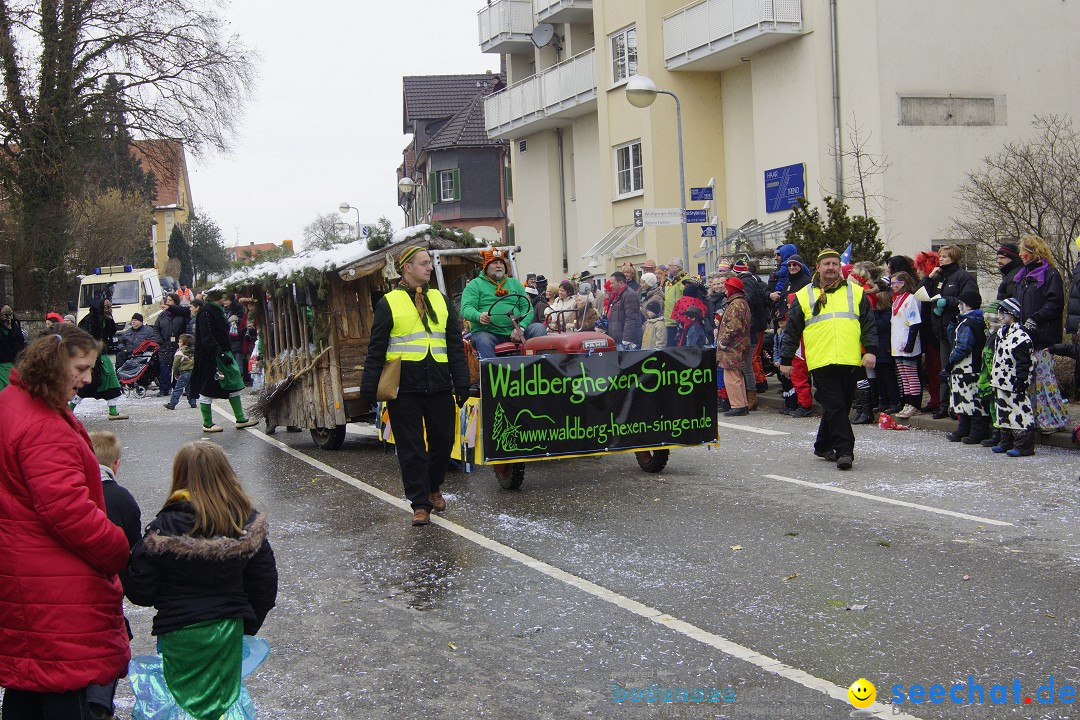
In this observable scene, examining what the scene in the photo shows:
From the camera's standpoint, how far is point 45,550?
12.3 feet

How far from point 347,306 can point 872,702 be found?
29.5ft

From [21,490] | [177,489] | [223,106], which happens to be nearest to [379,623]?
[177,489]

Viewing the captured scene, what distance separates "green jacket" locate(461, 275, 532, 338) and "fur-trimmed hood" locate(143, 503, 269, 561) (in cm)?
693

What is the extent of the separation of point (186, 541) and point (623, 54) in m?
29.8

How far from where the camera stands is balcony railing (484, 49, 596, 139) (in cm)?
3450

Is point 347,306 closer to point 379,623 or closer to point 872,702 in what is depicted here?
point 379,623

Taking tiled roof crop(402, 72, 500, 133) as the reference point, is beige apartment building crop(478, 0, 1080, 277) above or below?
below

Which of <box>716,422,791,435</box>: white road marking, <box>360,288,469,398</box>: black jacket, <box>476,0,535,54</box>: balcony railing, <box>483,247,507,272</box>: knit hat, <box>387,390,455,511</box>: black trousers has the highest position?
<box>476,0,535,54</box>: balcony railing

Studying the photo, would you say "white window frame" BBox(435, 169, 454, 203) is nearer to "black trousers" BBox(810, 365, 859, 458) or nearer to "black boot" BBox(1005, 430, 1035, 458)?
"black trousers" BBox(810, 365, 859, 458)

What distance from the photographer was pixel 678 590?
21.2 ft

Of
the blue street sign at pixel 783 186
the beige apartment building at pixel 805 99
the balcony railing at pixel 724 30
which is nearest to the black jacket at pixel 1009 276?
the beige apartment building at pixel 805 99

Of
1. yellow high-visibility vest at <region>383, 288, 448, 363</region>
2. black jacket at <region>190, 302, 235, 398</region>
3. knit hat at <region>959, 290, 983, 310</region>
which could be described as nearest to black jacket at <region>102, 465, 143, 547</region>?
yellow high-visibility vest at <region>383, 288, 448, 363</region>

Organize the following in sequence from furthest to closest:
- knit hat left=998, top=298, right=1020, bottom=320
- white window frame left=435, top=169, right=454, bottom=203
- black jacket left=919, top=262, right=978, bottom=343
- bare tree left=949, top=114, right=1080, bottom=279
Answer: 1. white window frame left=435, top=169, right=454, bottom=203
2. bare tree left=949, top=114, right=1080, bottom=279
3. black jacket left=919, top=262, right=978, bottom=343
4. knit hat left=998, top=298, right=1020, bottom=320

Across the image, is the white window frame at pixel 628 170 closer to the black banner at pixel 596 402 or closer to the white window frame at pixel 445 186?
the black banner at pixel 596 402
